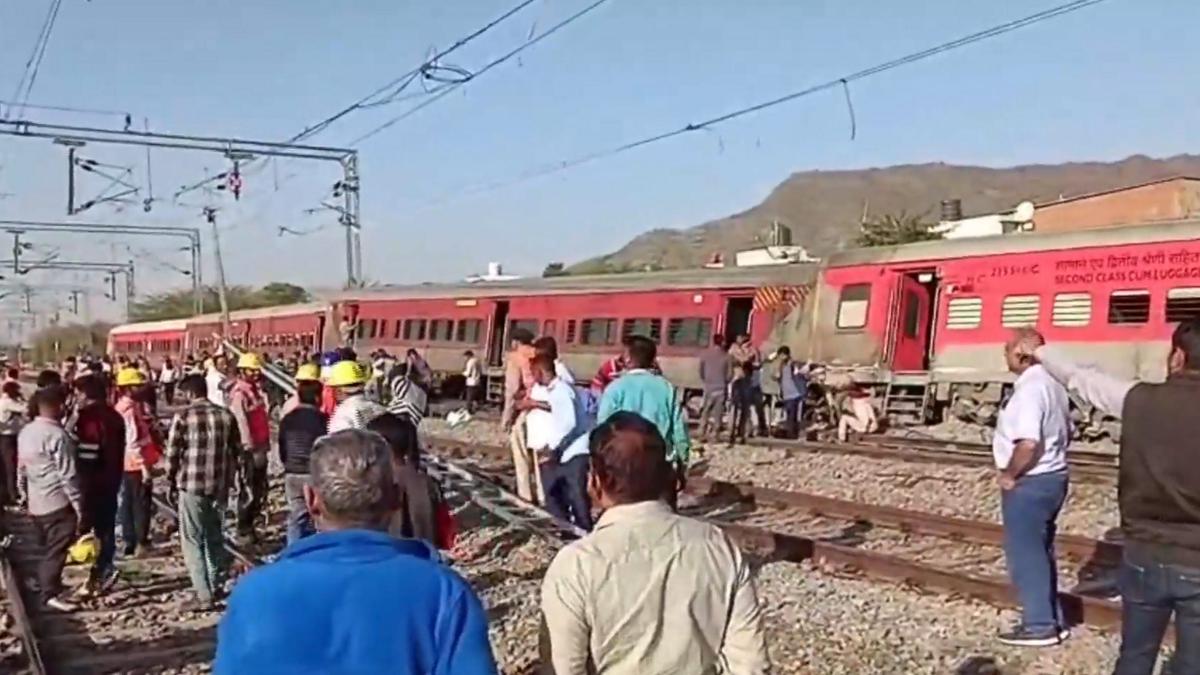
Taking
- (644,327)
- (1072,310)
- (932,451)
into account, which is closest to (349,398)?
(932,451)

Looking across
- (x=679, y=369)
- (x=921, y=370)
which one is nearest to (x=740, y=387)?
(x=921, y=370)

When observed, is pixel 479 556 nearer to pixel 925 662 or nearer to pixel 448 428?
pixel 925 662

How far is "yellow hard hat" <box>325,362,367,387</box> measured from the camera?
885 cm

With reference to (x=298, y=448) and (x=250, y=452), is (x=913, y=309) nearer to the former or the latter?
(x=250, y=452)

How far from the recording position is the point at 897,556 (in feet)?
37.0

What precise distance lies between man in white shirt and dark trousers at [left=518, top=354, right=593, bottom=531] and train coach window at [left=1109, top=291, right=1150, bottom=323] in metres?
10.9

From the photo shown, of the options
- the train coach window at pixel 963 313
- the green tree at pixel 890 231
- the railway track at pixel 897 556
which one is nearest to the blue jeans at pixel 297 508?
the railway track at pixel 897 556

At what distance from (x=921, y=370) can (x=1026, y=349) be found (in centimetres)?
1581

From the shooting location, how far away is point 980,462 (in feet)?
57.3

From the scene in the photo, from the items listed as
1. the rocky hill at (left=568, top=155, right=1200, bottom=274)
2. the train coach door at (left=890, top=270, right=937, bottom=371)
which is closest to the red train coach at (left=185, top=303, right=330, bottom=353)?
the train coach door at (left=890, top=270, right=937, bottom=371)

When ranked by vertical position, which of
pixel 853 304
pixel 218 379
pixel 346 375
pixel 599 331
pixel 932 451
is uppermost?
pixel 853 304

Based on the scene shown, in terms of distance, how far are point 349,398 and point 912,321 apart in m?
15.5

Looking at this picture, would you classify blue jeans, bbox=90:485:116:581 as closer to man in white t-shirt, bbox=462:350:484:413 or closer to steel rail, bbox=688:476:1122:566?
steel rail, bbox=688:476:1122:566

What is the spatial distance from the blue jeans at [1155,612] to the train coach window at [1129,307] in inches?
573
